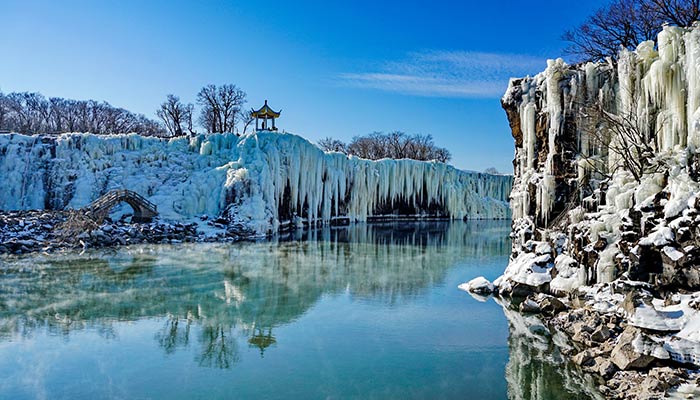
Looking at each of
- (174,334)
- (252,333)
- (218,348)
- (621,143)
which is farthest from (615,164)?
(174,334)

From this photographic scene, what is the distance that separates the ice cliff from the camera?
79.2ft

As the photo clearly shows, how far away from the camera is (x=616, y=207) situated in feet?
29.6

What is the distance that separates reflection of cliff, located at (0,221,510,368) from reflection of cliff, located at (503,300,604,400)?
3373 millimetres

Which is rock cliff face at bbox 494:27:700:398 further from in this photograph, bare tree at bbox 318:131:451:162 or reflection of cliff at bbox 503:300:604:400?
bare tree at bbox 318:131:451:162

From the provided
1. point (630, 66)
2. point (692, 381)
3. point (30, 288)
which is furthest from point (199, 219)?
point (692, 381)

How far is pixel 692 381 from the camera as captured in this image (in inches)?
202

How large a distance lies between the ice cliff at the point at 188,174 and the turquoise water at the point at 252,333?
8.87 meters

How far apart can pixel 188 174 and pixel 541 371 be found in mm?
22668

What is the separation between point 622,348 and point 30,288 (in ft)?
39.8

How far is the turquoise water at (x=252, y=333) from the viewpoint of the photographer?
5969mm

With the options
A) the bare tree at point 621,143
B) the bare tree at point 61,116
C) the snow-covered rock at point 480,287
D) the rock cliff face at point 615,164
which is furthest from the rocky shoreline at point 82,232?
the bare tree at point 61,116

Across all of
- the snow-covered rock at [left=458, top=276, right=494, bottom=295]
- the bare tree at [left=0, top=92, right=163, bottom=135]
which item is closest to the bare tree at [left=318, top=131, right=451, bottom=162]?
the bare tree at [left=0, top=92, right=163, bottom=135]

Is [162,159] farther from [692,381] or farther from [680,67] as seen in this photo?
[692,381]

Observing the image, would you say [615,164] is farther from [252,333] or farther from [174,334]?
[174,334]
